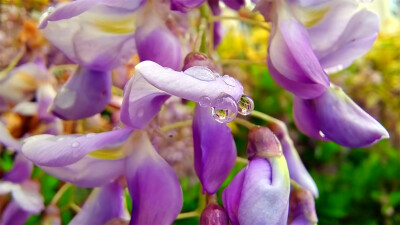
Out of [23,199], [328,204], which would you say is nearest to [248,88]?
[328,204]

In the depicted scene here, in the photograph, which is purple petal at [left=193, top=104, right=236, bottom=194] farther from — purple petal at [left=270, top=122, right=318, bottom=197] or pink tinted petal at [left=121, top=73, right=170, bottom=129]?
purple petal at [left=270, top=122, right=318, bottom=197]

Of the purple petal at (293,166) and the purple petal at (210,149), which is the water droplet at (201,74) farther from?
the purple petal at (293,166)

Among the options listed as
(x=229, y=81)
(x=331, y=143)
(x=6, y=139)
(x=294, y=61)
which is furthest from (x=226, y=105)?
(x=331, y=143)

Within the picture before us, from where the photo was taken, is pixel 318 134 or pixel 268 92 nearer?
pixel 318 134

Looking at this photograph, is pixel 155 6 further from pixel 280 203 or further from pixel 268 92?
pixel 268 92

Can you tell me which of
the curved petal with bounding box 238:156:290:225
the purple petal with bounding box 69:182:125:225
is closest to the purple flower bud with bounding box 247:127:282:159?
the curved petal with bounding box 238:156:290:225

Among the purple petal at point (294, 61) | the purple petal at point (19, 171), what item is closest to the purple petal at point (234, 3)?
the purple petal at point (294, 61)
